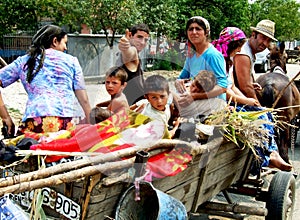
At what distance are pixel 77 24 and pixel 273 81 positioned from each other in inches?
526

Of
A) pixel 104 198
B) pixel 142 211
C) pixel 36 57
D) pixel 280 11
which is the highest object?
pixel 280 11

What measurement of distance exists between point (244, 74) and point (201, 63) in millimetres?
586

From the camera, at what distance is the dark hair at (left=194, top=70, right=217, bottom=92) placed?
3742mm

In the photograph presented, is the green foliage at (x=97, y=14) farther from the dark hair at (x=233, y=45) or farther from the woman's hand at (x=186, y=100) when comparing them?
the woman's hand at (x=186, y=100)

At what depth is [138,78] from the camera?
4.27 metres

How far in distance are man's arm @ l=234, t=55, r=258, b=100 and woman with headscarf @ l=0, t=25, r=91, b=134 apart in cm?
166

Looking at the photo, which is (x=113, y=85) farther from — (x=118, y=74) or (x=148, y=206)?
(x=148, y=206)

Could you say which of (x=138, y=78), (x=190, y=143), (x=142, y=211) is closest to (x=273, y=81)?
(x=138, y=78)

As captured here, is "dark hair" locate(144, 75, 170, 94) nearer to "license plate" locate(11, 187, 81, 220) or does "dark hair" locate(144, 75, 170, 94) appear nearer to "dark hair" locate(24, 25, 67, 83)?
"dark hair" locate(24, 25, 67, 83)

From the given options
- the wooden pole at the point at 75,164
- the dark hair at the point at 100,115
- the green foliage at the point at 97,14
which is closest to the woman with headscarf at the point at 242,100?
the dark hair at the point at 100,115

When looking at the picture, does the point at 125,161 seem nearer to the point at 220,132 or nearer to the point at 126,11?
the point at 220,132

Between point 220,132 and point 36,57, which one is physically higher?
point 36,57

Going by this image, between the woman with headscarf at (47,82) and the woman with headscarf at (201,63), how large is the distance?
0.89 metres

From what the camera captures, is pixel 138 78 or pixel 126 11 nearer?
pixel 138 78
